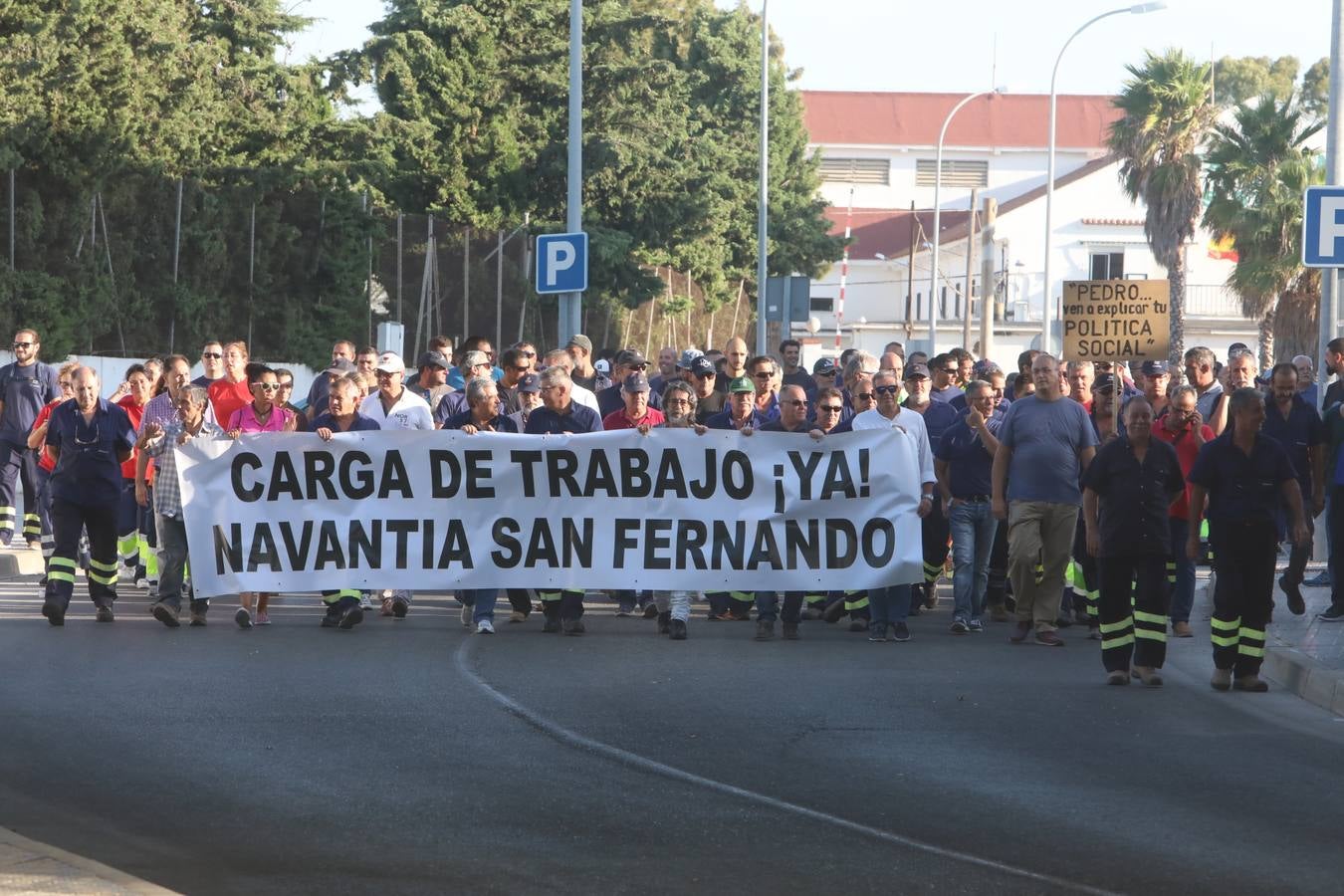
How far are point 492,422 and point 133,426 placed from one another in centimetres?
318

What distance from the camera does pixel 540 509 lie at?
1455cm

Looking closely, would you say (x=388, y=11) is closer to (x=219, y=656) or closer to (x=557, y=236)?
(x=557, y=236)

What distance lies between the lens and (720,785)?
8.46 meters

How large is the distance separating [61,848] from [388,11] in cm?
3699

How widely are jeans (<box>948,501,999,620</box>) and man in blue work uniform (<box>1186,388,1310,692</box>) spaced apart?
2.88 m

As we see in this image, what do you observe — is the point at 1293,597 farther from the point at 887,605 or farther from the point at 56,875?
the point at 56,875

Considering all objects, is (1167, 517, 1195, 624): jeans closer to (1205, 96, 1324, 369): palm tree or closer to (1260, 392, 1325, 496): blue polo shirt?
(1260, 392, 1325, 496): blue polo shirt

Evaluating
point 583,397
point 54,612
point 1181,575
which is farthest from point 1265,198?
point 54,612

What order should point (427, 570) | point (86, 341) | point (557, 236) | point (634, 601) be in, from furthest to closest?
point (86, 341)
point (557, 236)
point (634, 601)
point (427, 570)

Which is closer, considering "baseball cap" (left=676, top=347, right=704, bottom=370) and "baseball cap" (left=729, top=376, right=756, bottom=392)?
"baseball cap" (left=729, top=376, right=756, bottom=392)

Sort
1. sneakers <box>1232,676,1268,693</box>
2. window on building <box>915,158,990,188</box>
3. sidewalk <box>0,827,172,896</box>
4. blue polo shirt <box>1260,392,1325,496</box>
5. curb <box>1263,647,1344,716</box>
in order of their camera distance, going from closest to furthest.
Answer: sidewalk <box>0,827,172,896</box> → curb <box>1263,647,1344,716</box> → sneakers <box>1232,676,1268,693</box> → blue polo shirt <box>1260,392,1325,496</box> → window on building <box>915,158,990,188</box>

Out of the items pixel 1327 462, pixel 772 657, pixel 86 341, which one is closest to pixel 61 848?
pixel 772 657

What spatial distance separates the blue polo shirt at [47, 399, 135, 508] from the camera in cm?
1417

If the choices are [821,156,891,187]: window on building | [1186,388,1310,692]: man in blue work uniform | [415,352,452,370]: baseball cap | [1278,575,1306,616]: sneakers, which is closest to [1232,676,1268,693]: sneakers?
[1186,388,1310,692]: man in blue work uniform
